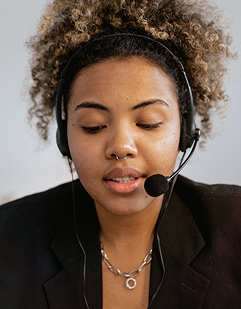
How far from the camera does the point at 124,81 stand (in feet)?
3.60

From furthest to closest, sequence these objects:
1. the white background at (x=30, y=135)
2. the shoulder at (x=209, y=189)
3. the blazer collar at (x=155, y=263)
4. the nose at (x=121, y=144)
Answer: the white background at (x=30, y=135)
the shoulder at (x=209, y=189)
the blazer collar at (x=155, y=263)
the nose at (x=121, y=144)

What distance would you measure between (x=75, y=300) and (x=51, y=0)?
2.82 ft

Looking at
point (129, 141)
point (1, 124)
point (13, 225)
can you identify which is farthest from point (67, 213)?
point (1, 124)

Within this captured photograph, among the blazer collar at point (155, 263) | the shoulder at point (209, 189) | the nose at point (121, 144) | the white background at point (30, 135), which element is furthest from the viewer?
the white background at point (30, 135)

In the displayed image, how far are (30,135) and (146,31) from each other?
738 millimetres

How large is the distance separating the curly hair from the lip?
1.14 ft

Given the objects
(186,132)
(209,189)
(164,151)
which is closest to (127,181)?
(164,151)

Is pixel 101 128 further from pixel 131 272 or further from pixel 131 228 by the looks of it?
pixel 131 272

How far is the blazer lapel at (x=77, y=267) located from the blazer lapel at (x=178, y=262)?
0.15 metres

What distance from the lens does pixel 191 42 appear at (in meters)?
1.21

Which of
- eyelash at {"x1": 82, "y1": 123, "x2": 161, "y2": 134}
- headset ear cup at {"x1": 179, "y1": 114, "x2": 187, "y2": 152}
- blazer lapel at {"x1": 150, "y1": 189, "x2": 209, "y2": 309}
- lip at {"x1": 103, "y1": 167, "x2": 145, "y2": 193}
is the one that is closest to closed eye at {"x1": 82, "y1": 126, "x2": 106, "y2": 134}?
eyelash at {"x1": 82, "y1": 123, "x2": 161, "y2": 134}

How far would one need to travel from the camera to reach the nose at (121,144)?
3.51ft

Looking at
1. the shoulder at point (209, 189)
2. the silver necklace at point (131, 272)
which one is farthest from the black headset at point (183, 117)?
the silver necklace at point (131, 272)

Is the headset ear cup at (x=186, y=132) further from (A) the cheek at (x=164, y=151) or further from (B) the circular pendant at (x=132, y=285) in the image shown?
(B) the circular pendant at (x=132, y=285)
